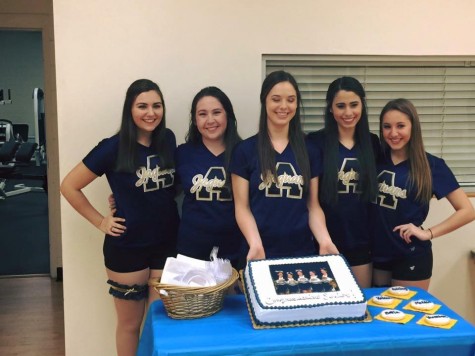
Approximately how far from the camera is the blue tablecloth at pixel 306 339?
59.9 inches

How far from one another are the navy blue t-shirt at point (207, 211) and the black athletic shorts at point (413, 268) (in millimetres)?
721

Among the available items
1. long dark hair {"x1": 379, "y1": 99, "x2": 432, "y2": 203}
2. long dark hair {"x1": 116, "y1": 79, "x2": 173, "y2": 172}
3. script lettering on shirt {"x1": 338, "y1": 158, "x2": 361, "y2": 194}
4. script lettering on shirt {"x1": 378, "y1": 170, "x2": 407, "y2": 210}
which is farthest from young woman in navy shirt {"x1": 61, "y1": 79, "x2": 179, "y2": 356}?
long dark hair {"x1": 379, "y1": 99, "x2": 432, "y2": 203}

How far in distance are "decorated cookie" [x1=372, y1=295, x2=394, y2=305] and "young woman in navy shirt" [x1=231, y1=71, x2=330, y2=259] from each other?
0.28m

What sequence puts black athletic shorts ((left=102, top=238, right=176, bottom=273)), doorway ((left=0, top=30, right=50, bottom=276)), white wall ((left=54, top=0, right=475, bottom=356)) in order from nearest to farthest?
black athletic shorts ((left=102, top=238, right=176, bottom=273))
white wall ((left=54, top=0, right=475, bottom=356))
doorway ((left=0, top=30, right=50, bottom=276))

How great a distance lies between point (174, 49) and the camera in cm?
259

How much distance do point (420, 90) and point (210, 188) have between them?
152cm

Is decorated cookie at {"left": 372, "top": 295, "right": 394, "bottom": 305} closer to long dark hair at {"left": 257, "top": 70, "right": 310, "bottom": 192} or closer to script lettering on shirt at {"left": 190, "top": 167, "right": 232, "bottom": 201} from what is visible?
long dark hair at {"left": 257, "top": 70, "right": 310, "bottom": 192}

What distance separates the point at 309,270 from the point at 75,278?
1445 millimetres

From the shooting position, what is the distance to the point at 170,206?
235 centimetres

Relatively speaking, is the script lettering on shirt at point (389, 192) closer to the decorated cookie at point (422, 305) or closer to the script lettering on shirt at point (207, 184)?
the decorated cookie at point (422, 305)

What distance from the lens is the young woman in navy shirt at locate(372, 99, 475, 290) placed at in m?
2.23

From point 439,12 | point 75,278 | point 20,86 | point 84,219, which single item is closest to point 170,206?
point 84,219

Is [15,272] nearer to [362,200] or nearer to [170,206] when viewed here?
[170,206]

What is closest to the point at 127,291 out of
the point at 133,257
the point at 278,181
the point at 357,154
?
the point at 133,257
